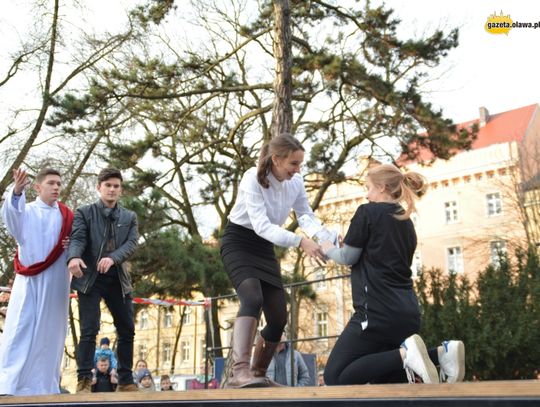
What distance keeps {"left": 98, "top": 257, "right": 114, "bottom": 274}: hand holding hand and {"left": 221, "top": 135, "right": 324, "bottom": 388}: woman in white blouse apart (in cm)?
102

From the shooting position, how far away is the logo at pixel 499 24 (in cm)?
1783

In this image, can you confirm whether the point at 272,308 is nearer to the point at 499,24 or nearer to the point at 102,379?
the point at 102,379

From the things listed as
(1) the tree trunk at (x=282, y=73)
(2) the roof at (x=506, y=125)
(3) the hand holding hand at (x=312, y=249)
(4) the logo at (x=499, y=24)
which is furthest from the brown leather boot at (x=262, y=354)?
(2) the roof at (x=506, y=125)

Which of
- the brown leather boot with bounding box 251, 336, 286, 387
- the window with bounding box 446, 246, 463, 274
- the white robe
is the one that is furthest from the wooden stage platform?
the window with bounding box 446, 246, 463, 274

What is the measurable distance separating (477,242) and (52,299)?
3006 cm

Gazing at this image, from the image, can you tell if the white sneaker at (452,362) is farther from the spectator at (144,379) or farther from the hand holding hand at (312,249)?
the spectator at (144,379)

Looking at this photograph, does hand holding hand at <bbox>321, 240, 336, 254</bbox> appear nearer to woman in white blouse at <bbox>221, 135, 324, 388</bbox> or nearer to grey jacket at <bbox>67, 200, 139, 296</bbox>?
woman in white blouse at <bbox>221, 135, 324, 388</bbox>

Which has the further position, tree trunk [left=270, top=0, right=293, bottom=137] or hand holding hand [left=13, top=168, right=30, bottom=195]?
tree trunk [left=270, top=0, right=293, bottom=137]

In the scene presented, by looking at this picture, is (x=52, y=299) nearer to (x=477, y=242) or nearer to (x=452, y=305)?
(x=452, y=305)

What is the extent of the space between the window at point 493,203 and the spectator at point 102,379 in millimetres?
38730

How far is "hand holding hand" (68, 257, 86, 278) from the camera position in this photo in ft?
16.1

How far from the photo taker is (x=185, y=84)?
13820 mm

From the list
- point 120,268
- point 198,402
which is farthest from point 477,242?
point 198,402

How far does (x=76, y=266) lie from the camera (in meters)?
4.92
